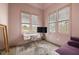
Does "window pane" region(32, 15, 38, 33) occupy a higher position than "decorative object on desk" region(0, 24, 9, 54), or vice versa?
"window pane" region(32, 15, 38, 33)

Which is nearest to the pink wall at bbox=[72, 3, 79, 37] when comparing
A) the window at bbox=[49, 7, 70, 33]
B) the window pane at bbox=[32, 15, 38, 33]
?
the window at bbox=[49, 7, 70, 33]

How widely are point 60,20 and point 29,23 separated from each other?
0.52 metres

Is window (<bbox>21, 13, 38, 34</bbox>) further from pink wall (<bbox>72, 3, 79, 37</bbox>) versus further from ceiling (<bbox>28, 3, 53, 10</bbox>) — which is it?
pink wall (<bbox>72, 3, 79, 37</bbox>)

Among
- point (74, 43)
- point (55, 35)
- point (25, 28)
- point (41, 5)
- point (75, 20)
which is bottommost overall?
point (74, 43)

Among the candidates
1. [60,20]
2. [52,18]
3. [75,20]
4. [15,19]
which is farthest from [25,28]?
→ [75,20]

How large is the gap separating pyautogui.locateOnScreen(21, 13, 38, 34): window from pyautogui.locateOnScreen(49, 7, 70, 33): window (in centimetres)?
27

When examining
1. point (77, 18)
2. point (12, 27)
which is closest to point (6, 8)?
point (12, 27)

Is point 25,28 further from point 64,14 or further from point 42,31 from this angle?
point 64,14

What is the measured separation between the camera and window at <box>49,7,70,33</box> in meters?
1.46

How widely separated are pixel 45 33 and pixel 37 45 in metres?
0.24

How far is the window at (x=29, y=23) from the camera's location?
1.52 m

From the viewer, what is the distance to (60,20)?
4.94ft
